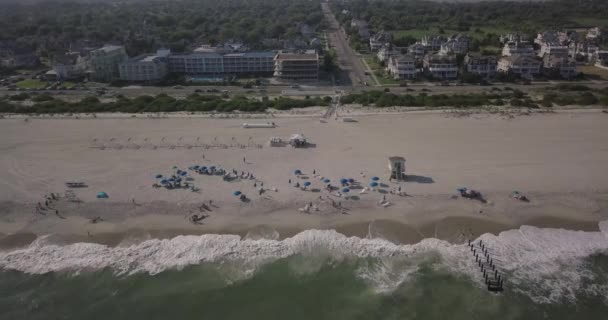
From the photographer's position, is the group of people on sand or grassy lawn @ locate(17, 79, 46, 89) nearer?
the group of people on sand

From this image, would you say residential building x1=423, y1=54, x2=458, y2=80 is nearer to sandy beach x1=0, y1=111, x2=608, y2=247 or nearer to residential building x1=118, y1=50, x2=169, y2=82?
sandy beach x1=0, y1=111, x2=608, y2=247

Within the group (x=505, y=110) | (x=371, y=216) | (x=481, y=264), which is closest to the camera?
(x=481, y=264)

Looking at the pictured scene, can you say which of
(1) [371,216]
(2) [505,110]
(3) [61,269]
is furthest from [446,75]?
(3) [61,269]

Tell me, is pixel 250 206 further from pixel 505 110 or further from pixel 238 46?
pixel 238 46

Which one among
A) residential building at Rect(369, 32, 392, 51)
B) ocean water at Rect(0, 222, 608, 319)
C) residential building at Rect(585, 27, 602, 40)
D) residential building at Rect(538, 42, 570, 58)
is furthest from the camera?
residential building at Rect(585, 27, 602, 40)

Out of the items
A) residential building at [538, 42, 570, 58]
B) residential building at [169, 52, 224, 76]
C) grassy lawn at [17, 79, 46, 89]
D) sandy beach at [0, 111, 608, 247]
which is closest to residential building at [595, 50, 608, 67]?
residential building at [538, 42, 570, 58]

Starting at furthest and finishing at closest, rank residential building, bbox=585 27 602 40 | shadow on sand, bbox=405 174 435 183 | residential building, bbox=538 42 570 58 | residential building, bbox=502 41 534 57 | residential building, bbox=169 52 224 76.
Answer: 1. residential building, bbox=585 27 602 40
2. residential building, bbox=502 41 534 57
3. residential building, bbox=538 42 570 58
4. residential building, bbox=169 52 224 76
5. shadow on sand, bbox=405 174 435 183

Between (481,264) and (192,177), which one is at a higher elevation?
(192,177)
